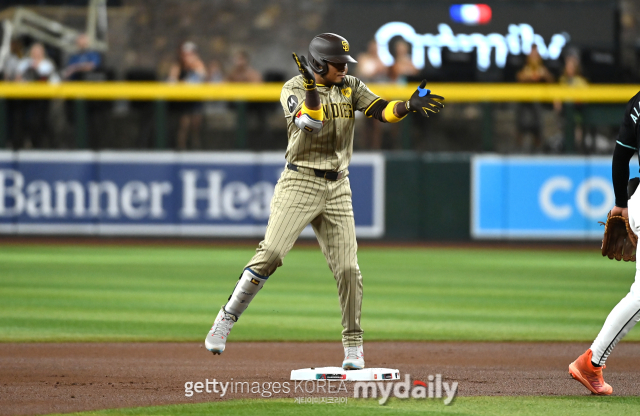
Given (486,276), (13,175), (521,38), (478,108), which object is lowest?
(486,276)

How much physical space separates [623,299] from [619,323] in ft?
0.39

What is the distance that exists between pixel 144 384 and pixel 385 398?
4.35 feet

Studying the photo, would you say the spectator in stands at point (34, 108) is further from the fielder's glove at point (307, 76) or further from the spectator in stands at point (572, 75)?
the fielder's glove at point (307, 76)

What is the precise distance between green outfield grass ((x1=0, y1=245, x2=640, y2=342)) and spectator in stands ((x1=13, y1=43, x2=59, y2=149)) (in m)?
2.17

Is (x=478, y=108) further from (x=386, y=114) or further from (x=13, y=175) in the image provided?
(x=386, y=114)

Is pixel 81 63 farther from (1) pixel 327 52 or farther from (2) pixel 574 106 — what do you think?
(1) pixel 327 52

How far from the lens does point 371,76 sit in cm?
1639

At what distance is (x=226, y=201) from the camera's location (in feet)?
52.2

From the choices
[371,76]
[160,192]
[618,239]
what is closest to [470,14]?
[371,76]

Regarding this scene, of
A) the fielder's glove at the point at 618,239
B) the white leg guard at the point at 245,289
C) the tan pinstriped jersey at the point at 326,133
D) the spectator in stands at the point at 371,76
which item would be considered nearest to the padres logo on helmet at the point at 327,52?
the tan pinstriped jersey at the point at 326,133

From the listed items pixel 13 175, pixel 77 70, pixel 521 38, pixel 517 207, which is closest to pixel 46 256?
pixel 13 175

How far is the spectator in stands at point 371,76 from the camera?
15984mm

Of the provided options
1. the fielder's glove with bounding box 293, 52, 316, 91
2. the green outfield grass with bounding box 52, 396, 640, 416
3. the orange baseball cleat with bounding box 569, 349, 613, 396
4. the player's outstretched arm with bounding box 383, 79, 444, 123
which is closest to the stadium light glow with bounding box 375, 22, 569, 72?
the player's outstretched arm with bounding box 383, 79, 444, 123

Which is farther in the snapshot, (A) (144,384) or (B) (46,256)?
(B) (46,256)
